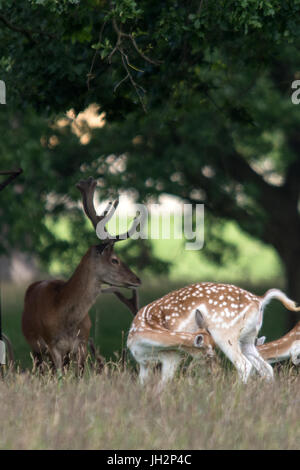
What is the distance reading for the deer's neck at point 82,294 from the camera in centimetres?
731

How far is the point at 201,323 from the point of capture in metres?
6.41

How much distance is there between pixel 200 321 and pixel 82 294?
4.50 feet

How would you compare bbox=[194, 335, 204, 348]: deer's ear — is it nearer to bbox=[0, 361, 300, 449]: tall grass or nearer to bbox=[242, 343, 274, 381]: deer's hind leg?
bbox=[0, 361, 300, 449]: tall grass

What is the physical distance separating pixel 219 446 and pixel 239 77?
8.46 metres

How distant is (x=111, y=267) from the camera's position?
732 centimetres

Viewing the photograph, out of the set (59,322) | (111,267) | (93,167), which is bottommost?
(59,322)

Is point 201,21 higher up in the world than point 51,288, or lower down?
higher up

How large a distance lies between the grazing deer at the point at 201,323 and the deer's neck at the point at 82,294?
91 cm

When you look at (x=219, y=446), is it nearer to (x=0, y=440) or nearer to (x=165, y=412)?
(x=165, y=412)

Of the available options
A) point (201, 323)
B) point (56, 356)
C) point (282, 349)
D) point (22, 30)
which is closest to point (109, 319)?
point (56, 356)

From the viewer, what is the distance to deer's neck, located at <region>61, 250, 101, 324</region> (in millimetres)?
7312

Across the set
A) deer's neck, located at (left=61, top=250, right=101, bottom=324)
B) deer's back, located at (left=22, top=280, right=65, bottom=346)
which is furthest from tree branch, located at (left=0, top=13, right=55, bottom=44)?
deer's back, located at (left=22, top=280, right=65, bottom=346)

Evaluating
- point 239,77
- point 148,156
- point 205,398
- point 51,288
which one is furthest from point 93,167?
point 205,398
